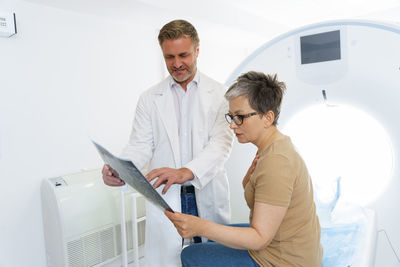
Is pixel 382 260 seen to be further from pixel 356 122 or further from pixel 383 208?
pixel 356 122

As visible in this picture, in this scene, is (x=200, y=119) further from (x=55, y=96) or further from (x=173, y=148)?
(x=55, y=96)

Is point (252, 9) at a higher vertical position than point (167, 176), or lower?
higher

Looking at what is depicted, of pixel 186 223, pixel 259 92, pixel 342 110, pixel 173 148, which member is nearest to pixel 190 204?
pixel 173 148

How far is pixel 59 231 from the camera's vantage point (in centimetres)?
166

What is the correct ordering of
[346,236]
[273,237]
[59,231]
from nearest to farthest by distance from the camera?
[273,237] < [346,236] < [59,231]

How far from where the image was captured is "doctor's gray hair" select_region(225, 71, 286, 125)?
1062 mm

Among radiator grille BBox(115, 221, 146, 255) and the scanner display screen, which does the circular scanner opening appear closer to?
the scanner display screen

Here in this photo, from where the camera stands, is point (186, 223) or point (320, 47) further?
point (320, 47)

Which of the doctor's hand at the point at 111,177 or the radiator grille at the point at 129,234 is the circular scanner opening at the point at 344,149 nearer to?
the doctor's hand at the point at 111,177

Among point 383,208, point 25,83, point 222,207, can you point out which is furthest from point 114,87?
point 383,208

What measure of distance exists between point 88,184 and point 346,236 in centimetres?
129

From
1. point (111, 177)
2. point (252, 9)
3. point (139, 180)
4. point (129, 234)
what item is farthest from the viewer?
point (252, 9)

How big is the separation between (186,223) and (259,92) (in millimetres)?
470

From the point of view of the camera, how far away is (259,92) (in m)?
1.07
